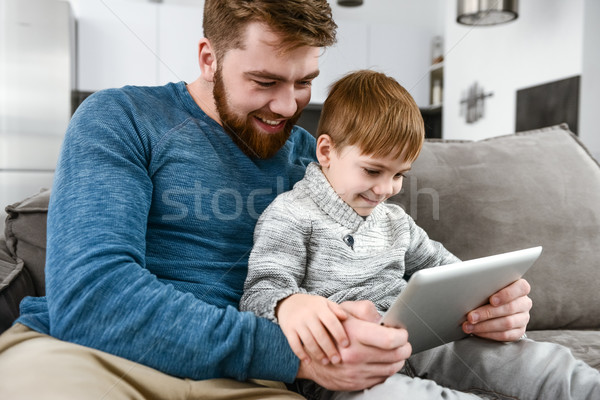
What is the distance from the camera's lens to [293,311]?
2.54ft

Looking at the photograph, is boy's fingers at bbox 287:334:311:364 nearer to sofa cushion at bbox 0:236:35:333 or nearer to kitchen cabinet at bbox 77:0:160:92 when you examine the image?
sofa cushion at bbox 0:236:35:333

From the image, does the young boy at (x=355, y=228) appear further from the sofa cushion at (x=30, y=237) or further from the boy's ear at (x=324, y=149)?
the sofa cushion at (x=30, y=237)

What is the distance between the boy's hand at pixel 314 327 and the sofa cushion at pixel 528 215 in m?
0.54

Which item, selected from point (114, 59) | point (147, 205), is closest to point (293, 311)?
point (147, 205)

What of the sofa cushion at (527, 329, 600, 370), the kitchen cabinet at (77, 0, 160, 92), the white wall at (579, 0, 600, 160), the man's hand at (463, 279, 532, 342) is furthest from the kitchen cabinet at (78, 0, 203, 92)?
the man's hand at (463, 279, 532, 342)

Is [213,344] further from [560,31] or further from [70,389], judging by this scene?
[560,31]

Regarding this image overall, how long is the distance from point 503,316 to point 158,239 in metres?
0.62

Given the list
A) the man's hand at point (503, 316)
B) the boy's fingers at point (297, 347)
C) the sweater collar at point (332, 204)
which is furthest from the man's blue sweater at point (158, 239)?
the man's hand at point (503, 316)

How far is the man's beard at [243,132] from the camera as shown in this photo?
107 centimetres

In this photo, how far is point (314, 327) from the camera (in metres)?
0.74

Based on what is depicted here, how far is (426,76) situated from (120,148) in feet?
14.6

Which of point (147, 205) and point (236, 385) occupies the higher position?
point (147, 205)

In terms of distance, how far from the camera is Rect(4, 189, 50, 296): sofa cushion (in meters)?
1.11

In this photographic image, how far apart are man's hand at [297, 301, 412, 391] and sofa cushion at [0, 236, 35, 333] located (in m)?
0.61
